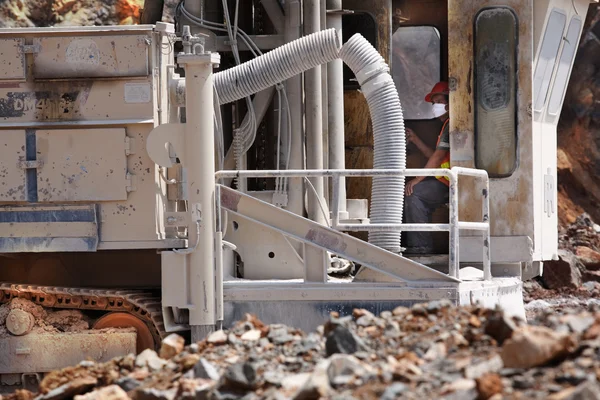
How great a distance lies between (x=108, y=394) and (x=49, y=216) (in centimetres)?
280

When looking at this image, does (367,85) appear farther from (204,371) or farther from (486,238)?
(204,371)

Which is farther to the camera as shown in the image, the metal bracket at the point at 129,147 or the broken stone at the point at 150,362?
the metal bracket at the point at 129,147

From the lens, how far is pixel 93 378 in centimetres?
634

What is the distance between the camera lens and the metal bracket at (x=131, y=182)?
834cm

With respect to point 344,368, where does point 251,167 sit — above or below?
above

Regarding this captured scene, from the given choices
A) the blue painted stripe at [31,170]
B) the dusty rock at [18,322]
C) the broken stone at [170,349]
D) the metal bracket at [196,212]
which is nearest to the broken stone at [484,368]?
the broken stone at [170,349]

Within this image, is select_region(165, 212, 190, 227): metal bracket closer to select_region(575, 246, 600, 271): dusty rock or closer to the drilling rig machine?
the drilling rig machine

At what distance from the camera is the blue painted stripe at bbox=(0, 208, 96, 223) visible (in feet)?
27.5

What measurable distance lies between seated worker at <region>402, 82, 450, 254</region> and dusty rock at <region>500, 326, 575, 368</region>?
521 cm

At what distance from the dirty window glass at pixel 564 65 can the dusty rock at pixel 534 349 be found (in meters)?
5.68

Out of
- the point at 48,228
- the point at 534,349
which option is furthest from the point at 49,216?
the point at 534,349

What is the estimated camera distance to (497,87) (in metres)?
9.80

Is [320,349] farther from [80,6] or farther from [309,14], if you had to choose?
[80,6]

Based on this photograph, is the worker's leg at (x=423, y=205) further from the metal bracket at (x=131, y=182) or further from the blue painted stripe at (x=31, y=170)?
the blue painted stripe at (x=31, y=170)
